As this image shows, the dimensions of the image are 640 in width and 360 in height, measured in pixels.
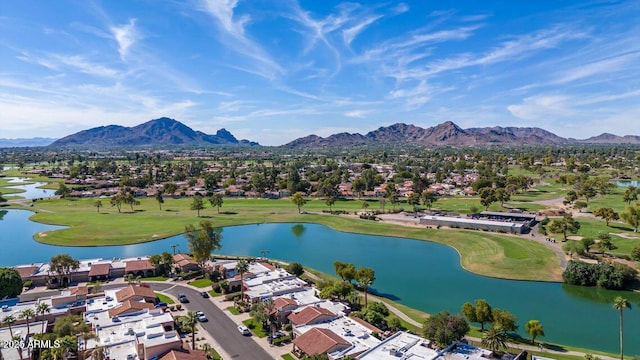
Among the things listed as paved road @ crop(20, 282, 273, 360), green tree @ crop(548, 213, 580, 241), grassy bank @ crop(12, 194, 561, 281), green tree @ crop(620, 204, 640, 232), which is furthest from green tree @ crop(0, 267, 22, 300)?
green tree @ crop(620, 204, 640, 232)

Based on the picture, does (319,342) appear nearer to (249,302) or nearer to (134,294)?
(249,302)

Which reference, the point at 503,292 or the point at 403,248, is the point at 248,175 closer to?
the point at 403,248

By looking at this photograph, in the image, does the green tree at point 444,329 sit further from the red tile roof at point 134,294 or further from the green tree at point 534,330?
the red tile roof at point 134,294

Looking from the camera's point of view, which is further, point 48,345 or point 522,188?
point 522,188

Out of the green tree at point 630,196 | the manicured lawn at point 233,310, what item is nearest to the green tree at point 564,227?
the green tree at point 630,196

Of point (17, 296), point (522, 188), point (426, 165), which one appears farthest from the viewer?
point (426, 165)

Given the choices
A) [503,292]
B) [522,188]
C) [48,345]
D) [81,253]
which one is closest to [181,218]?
[81,253]
